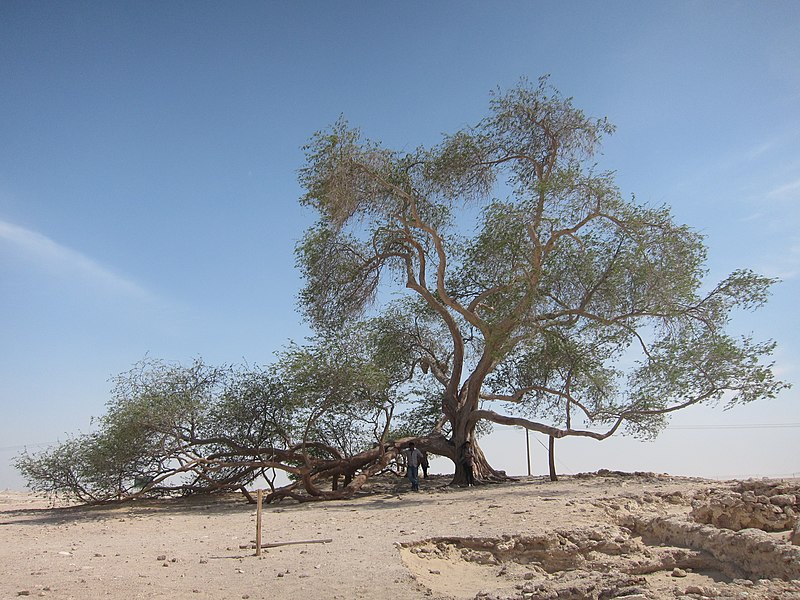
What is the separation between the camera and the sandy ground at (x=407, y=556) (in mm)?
7105

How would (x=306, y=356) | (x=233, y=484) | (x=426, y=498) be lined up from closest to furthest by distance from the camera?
(x=426, y=498) → (x=306, y=356) → (x=233, y=484)

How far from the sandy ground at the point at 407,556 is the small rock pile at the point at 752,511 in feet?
1.83

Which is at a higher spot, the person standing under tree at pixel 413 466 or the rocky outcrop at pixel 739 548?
the person standing under tree at pixel 413 466

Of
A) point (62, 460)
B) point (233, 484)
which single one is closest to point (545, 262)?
point (233, 484)

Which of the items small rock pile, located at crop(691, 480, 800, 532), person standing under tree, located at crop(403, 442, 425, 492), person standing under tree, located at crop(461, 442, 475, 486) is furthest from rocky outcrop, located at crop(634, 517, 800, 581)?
person standing under tree, located at crop(461, 442, 475, 486)

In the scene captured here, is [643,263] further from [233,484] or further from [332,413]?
[233,484]

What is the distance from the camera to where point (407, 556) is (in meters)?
8.93

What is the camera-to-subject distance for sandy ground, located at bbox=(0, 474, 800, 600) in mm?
7105

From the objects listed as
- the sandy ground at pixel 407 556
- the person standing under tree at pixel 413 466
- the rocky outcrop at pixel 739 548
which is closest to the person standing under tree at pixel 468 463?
the person standing under tree at pixel 413 466

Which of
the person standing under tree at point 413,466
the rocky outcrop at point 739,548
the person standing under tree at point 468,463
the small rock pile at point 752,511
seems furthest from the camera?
the person standing under tree at point 468,463

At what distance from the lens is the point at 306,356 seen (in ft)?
56.8

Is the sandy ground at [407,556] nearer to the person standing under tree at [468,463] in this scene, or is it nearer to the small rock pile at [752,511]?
the small rock pile at [752,511]

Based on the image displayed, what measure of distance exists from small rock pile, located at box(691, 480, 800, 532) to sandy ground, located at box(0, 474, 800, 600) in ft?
1.83

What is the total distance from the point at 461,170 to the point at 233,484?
11143 millimetres
